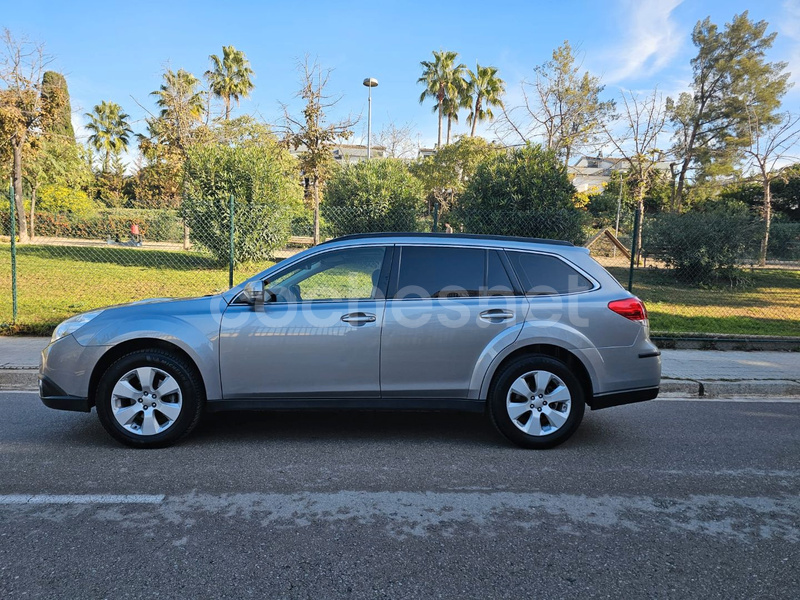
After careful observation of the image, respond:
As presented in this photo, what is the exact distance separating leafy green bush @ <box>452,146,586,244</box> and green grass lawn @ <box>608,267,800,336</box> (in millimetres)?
2861

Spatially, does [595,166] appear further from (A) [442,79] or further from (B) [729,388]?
(B) [729,388]

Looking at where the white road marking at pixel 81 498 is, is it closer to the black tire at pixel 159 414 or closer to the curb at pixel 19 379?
the black tire at pixel 159 414

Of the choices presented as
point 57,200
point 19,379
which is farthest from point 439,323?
point 57,200

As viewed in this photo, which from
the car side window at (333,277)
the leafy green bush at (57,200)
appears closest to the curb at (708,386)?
the car side window at (333,277)

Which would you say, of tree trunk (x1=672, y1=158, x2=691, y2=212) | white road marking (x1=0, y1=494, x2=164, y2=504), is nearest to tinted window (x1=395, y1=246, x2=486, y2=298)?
white road marking (x1=0, y1=494, x2=164, y2=504)

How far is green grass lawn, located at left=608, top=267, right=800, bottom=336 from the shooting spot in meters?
11.3

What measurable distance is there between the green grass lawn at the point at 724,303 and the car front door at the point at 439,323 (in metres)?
6.22

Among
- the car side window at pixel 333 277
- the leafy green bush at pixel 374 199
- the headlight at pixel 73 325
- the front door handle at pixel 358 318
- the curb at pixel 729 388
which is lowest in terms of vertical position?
the curb at pixel 729 388

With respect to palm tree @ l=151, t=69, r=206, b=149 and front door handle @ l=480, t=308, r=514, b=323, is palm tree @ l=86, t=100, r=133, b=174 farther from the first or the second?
front door handle @ l=480, t=308, r=514, b=323

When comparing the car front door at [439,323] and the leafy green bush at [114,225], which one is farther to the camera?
the leafy green bush at [114,225]

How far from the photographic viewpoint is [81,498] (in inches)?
144

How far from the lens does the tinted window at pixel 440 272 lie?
4762mm

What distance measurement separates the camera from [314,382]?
181 inches

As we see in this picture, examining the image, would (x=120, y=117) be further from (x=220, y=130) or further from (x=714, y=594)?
(x=714, y=594)
